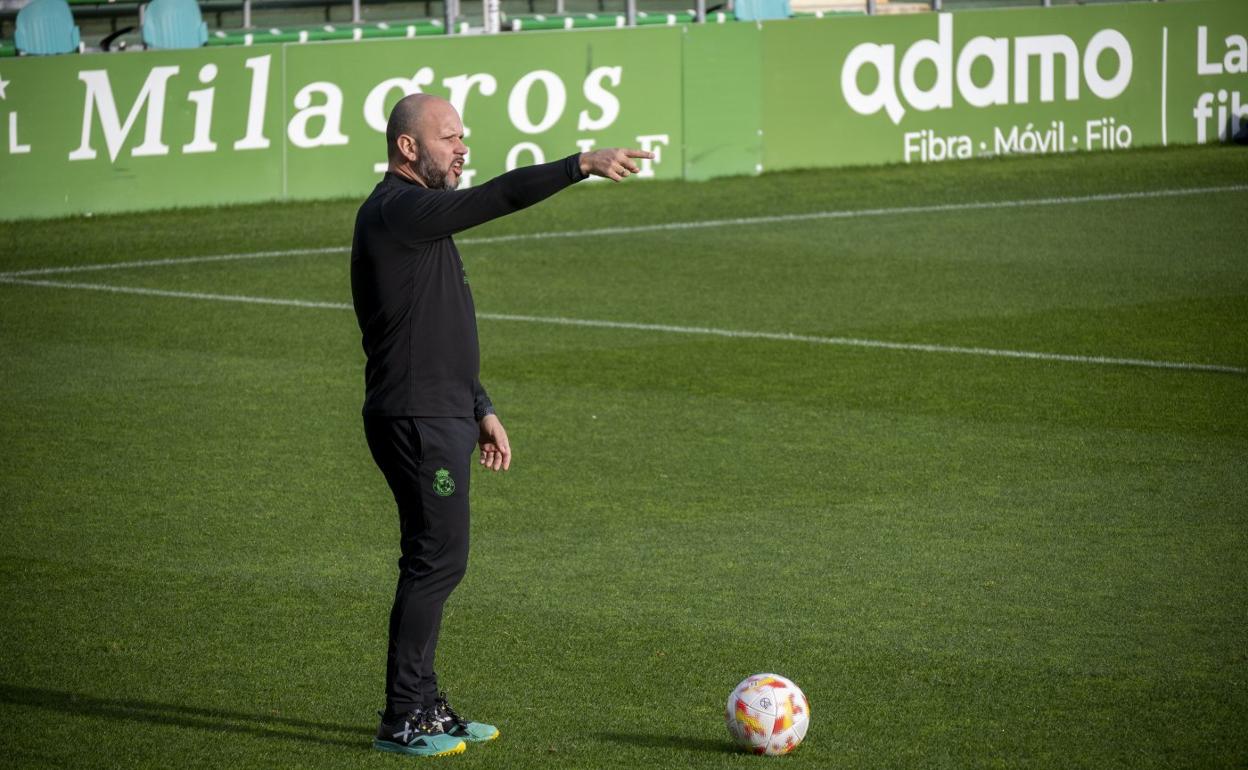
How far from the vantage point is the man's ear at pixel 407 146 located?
18.0 feet

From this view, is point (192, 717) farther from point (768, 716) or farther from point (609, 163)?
point (609, 163)

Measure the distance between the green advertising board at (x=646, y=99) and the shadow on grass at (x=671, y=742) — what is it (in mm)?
14508

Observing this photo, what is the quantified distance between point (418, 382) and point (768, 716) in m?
1.48

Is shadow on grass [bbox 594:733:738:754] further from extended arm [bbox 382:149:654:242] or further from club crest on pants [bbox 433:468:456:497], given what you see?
extended arm [bbox 382:149:654:242]

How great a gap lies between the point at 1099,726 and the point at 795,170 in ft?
56.7

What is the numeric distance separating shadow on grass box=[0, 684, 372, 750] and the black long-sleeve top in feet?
3.65

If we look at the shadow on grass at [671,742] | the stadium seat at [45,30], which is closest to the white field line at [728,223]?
the stadium seat at [45,30]

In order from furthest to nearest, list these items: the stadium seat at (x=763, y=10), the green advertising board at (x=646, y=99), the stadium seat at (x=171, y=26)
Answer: the stadium seat at (x=763, y=10) < the stadium seat at (x=171, y=26) < the green advertising board at (x=646, y=99)

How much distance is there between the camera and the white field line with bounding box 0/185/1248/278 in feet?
56.8

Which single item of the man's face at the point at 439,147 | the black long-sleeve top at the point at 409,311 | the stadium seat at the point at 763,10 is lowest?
the black long-sleeve top at the point at 409,311

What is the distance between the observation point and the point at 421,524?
561 centimetres

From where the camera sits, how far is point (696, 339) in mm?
13328

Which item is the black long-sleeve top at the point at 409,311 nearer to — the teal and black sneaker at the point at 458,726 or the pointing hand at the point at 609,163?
the pointing hand at the point at 609,163

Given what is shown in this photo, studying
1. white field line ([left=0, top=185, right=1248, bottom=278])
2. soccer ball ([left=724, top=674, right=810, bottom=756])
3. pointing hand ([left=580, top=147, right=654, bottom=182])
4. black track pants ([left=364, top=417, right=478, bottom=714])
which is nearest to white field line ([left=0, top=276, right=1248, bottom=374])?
white field line ([left=0, top=185, right=1248, bottom=278])
